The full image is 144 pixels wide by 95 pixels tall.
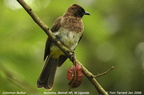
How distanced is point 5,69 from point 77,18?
2.08 metres

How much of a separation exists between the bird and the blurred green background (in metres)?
0.14

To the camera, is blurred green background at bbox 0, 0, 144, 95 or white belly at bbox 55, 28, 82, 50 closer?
blurred green background at bbox 0, 0, 144, 95

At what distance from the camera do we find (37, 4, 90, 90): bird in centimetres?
379

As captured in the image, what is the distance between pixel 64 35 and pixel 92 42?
1.14 meters

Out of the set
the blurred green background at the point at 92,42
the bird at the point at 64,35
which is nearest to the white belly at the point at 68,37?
the bird at the point at 64,35

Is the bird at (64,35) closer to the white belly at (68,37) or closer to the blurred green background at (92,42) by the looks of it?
the white belly at (68,37)

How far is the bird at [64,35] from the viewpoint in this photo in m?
3.79

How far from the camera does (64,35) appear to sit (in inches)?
149

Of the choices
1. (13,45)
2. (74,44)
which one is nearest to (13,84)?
(13,45)

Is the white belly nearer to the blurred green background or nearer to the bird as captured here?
the bird

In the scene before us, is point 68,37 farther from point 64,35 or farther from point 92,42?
point 92,42

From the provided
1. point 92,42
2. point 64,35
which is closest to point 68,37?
point 64,35

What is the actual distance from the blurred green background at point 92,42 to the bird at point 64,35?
136 mm

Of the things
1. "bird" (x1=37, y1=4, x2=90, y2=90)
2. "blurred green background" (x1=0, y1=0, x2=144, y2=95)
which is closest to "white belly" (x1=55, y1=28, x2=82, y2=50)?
"bird" (x1=37, y1=4, x2=90, y2=90)
